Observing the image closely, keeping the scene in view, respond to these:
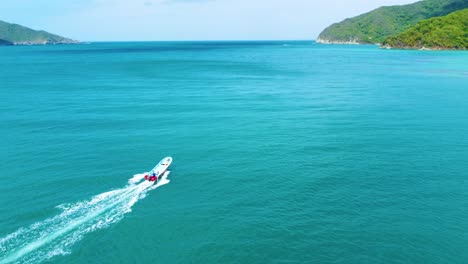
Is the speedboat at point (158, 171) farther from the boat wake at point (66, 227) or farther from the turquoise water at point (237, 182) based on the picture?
the turquoise water at point (237, 182)

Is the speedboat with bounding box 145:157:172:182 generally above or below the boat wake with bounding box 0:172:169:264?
above

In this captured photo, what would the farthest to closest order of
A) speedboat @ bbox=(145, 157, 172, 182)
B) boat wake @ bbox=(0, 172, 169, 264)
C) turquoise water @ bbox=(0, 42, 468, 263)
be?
speedboat @ bbox=(145, 157, 172, 182) → turquoise water @ bbox=(0, 42, 468, 263) → boat wake @ bbox=(0, 172, 169, 264)

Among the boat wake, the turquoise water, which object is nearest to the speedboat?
the boat wake

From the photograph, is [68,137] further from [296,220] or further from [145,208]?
[296,220]

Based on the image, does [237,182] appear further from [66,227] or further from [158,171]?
[66,227]

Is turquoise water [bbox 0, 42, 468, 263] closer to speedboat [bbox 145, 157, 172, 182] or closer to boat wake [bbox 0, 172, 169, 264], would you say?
boat wake [bbox 0, 172, 169, 264]


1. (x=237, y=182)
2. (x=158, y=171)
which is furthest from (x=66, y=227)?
(x=237, y=182)
